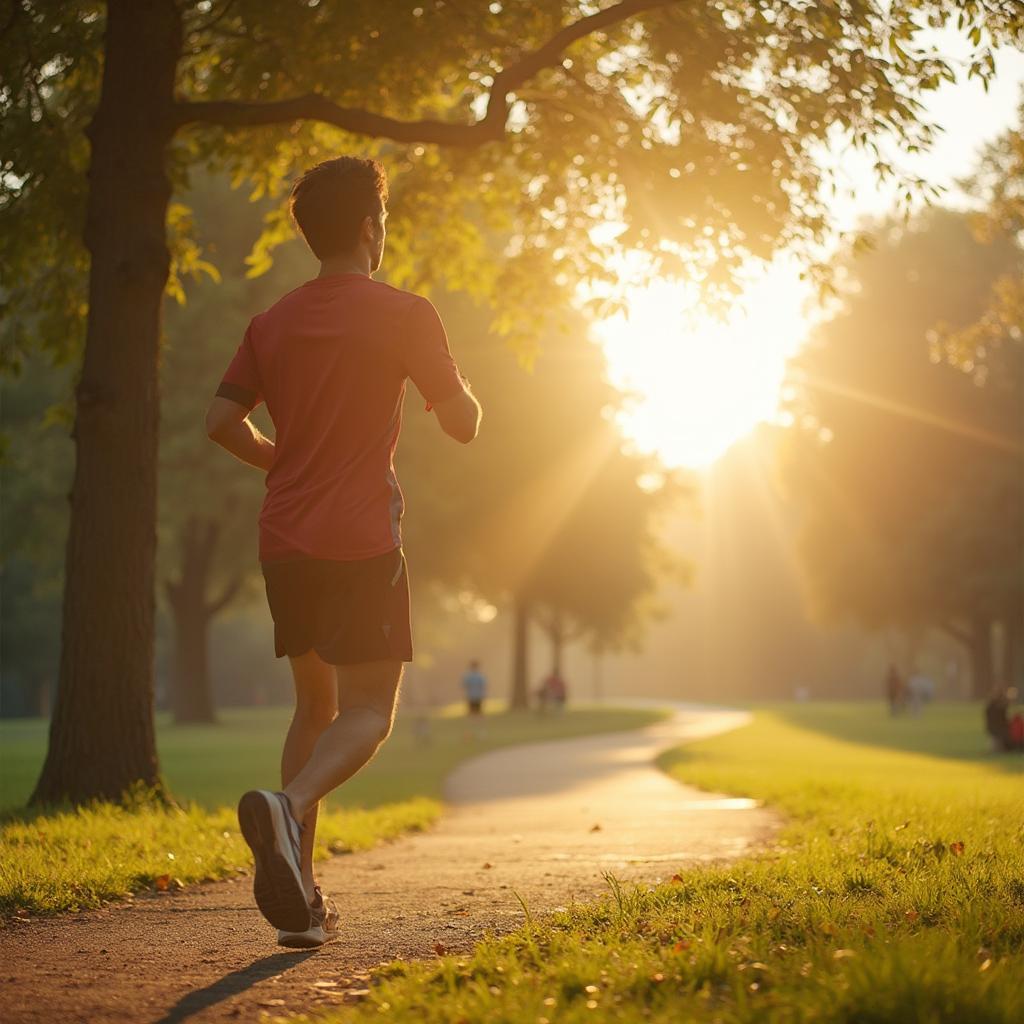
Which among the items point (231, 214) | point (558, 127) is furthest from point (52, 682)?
point (558, 127)

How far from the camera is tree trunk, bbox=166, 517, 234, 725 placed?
3934 centimetres

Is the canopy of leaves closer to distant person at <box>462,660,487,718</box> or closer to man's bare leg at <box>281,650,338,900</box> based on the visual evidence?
man's bare leg at <box>281,650,338,900</box>

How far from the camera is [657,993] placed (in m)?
3.54

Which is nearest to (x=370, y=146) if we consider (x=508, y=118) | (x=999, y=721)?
(x=508, y=118)

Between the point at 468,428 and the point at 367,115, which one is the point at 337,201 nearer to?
the point at 468,428

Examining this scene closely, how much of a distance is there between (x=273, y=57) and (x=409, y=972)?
28.2 ft

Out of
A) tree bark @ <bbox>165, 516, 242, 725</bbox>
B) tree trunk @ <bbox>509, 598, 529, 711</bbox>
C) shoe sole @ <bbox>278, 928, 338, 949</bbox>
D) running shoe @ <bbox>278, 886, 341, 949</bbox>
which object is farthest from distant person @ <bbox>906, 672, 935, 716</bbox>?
shoe sole @ <bbox>278, 928, 338, 949</bbox>

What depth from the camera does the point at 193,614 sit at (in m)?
40.0

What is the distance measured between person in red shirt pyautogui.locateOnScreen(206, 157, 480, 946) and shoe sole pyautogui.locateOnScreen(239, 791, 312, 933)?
13 cm

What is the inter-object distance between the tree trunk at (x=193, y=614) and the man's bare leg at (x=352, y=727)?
34.7m

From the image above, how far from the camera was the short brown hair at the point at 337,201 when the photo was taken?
→ 14.9 ft

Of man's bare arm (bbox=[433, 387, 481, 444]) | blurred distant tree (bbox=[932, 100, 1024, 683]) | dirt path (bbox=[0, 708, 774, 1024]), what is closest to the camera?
dirt path (bbox=[0, 708, 774, 1024])

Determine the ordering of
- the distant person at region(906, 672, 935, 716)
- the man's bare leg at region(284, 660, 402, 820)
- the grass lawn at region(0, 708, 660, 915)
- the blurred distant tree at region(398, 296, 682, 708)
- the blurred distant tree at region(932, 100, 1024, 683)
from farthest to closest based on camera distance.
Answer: the distant person at region(906, 672, 935, 716) < the blurred distant tree at region(398, 296, 682, 708) < the blurred distant tree at region(932, 100, 1024, 683) < the grass lawn at region(0, 708, 660, 915) < the man's bare leg at region(284, 660, 402, 820)

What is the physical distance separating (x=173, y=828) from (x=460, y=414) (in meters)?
4.99
